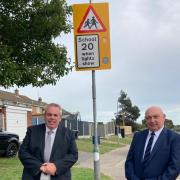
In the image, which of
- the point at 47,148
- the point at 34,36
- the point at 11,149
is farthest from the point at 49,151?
the point at 11,149

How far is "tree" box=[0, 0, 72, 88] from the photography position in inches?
727

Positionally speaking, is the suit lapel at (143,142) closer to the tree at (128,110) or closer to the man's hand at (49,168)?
the man's hand at (49,168)

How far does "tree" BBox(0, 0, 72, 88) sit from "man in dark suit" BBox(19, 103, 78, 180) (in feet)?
37.1

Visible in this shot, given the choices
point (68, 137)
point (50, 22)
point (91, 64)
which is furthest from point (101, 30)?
point (50, 22)

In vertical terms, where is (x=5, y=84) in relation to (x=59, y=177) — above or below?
above

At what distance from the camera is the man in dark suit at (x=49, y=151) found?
682 cm

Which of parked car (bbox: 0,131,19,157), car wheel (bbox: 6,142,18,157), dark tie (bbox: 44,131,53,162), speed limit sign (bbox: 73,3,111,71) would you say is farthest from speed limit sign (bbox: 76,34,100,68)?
car wheel (bbox: 6,142,18,157)

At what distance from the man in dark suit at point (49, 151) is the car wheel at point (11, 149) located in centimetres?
1840

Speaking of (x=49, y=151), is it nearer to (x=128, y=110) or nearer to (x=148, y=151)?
(x=148, y=151)

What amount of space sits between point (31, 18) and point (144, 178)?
1280 centimetres

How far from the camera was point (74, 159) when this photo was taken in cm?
700

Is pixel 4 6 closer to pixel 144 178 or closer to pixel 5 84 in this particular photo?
pixel 5 84

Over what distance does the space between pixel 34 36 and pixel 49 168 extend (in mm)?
12298

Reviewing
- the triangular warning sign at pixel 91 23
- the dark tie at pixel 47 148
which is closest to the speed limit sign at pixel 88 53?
the triangular warning sign at pixel 91 23
